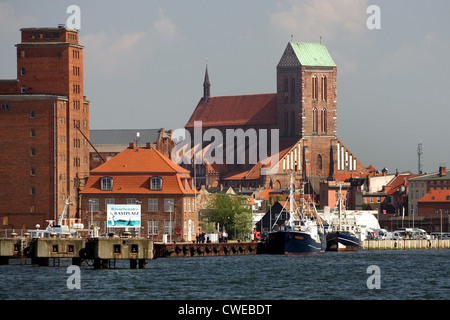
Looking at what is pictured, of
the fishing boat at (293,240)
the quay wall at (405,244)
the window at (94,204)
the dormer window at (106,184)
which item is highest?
the dormer window at (106,184)

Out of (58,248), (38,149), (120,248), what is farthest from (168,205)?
(120,248)

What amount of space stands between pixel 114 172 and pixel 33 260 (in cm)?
3426

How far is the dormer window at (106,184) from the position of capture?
142 meters

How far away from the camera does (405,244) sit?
585ft

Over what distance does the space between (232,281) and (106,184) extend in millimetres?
51380

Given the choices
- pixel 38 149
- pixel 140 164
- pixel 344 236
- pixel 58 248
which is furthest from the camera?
pixel 38 149

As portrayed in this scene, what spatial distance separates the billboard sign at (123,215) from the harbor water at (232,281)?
29.8 feet

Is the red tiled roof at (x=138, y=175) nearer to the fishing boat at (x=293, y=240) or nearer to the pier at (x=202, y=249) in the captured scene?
the pier at (x=202, y=249)

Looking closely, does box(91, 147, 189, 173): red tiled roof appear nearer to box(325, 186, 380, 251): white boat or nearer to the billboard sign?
the billboard sign

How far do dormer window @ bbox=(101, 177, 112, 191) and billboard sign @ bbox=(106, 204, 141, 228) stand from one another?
8981 mm

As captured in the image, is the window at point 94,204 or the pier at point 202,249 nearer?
the pier at point 202,249

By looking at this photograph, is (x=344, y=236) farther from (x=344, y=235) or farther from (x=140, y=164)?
(x=140, y=164)

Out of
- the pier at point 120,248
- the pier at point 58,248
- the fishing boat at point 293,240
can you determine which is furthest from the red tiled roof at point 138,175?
the pier at point 120,248
